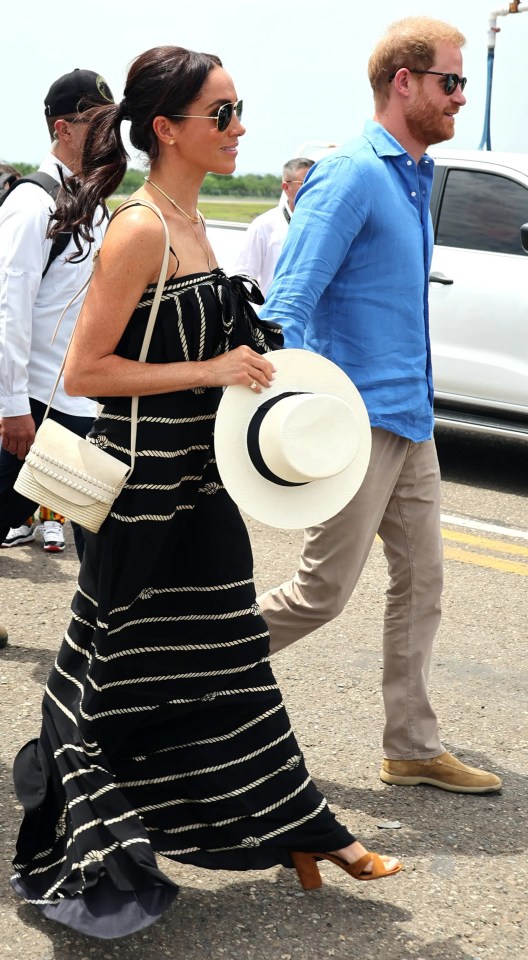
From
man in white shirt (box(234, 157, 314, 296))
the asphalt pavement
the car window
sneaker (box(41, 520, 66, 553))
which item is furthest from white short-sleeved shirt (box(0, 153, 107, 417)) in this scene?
Answer: the car window

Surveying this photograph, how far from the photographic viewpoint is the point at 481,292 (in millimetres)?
7539

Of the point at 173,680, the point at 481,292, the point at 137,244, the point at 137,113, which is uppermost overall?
the point at 137,113

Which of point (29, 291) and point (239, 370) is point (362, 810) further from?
point (29, 291)

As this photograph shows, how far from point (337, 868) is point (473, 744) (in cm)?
96

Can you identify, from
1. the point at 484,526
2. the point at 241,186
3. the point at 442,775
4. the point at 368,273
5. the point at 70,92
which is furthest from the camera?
the point at 241,186

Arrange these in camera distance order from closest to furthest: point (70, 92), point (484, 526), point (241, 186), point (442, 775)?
point (442, 775) < point (70, 92) < point (484, 526) < point (241, 186)

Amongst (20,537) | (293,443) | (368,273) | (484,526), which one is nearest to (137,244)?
(293,443)

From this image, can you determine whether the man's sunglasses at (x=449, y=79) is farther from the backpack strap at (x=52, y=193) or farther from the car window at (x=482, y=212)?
the car window at (x=482, y=212)

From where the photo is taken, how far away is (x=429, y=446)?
12.0 ft

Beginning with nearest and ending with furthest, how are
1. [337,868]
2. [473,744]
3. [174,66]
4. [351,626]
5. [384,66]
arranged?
[174,66]
[337,868]
[384,66]
[473,744]
[351,626]

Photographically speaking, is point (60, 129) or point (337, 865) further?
point (60, 129)

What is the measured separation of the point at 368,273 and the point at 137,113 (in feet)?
2.72

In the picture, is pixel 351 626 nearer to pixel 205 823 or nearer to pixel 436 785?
pixel 436 785

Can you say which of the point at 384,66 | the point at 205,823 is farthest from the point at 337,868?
the point at 384,66
